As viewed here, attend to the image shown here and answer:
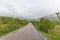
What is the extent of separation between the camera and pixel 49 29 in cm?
6606

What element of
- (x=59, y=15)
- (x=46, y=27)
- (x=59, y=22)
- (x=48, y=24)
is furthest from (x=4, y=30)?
(x=59, y=22)

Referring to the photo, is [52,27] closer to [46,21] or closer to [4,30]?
[46,21]

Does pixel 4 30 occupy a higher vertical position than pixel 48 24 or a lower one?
lower

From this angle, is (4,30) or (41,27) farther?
(41,27)

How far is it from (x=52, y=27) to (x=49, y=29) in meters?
2.85

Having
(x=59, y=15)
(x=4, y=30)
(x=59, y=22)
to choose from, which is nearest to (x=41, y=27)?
(x=4, y=30)

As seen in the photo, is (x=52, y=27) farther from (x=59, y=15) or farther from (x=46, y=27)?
(x=59, y=15)

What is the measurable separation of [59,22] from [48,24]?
1927 inches

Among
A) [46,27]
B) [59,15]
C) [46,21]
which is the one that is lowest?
[46,27]

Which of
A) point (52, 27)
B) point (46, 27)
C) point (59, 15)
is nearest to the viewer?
point (46, 27)

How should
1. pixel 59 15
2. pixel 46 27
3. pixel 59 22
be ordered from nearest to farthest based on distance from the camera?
pixel 46 27, pixel 59 15, pixel 59 22

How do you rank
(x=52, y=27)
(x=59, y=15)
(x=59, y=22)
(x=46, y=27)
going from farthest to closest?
(x=59, y=22) → (x=59, y=15) → (x=52, y=27) → (x=46, y=27)

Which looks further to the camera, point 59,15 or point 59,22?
point 59,22

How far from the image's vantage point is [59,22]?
383 feet
